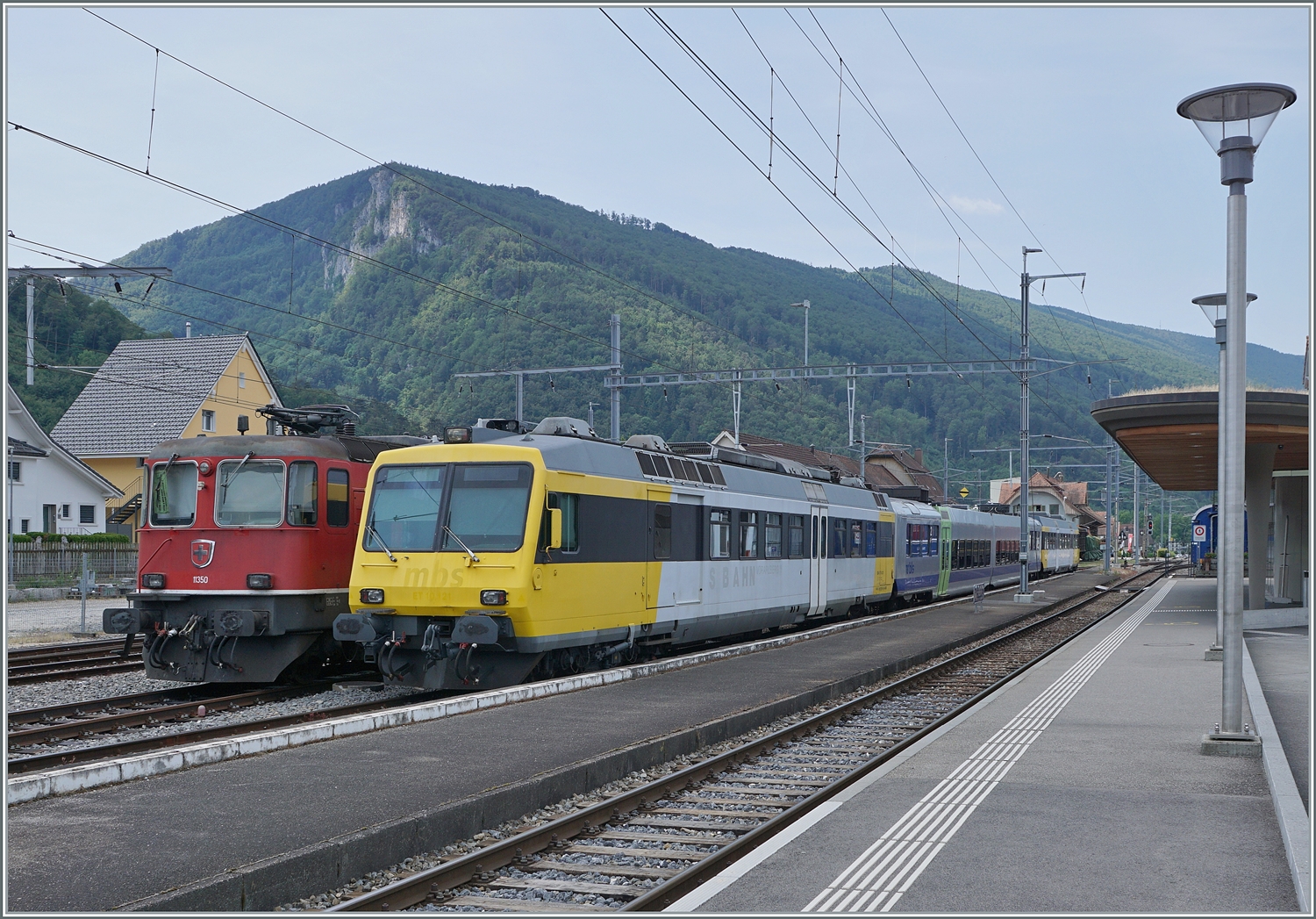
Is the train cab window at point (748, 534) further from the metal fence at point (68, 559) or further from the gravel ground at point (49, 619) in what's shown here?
the metal fence at point (68, 559)

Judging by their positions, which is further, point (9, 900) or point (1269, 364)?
point (1269, 364)

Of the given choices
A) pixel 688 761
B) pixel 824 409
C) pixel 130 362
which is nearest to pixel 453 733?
pixel 688 761

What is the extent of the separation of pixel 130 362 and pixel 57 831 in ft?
157

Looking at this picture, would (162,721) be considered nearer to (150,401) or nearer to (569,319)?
(569,319)

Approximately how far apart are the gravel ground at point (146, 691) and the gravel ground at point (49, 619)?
15.8 ft

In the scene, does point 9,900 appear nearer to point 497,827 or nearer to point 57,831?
point 57,831

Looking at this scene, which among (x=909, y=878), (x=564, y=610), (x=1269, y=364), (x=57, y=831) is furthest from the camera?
(x=1269, y=364)

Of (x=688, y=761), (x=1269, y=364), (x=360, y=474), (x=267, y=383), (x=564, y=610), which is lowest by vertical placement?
(x=688, y=761)

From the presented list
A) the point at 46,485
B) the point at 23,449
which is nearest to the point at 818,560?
the point at 23,449

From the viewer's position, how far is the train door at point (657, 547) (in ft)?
55.2

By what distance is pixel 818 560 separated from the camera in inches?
990

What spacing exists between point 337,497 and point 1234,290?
34.7 feet

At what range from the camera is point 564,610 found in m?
14.4

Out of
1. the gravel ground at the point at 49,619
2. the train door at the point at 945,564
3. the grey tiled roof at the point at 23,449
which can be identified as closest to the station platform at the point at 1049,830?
the gravel ground at the point at 49,619
